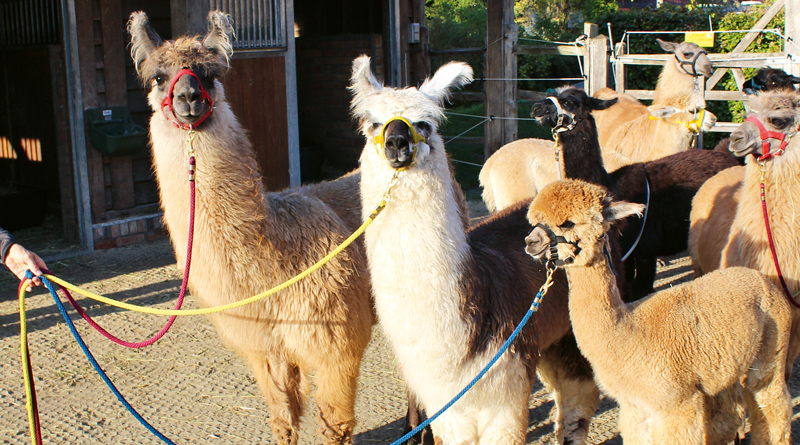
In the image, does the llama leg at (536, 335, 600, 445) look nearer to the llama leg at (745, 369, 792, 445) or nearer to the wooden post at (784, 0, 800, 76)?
the llama leg at (745, 369, 792, 445)

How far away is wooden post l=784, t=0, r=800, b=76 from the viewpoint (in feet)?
21.7

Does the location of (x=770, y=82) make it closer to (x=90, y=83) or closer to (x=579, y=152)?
(x=579, y=152)

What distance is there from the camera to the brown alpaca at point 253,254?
117 inches

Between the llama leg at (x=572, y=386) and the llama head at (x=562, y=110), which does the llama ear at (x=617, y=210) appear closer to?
the llama leg at (x=572, y=386)

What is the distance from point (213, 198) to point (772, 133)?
2564 millimetres

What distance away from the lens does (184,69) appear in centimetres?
297

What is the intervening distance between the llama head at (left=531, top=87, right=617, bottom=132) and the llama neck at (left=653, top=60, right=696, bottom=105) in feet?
8.41

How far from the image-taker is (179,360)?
461 centimetres

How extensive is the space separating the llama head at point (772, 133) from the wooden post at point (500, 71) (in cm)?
659

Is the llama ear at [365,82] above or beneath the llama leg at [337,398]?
above

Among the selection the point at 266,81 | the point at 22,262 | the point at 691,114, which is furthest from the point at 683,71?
the point at 22,262

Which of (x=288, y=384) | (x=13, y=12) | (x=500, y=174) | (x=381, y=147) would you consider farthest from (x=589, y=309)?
(x=13, y=12)

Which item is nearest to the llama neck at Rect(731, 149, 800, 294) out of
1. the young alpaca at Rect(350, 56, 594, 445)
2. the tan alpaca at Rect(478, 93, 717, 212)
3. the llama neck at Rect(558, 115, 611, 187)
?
the llama neck at Rect(558, 115, 611, 187)

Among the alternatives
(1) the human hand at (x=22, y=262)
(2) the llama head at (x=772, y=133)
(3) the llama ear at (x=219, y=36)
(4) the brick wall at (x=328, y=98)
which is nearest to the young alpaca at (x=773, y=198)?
(2) the llama head at (x=772, y=133)
